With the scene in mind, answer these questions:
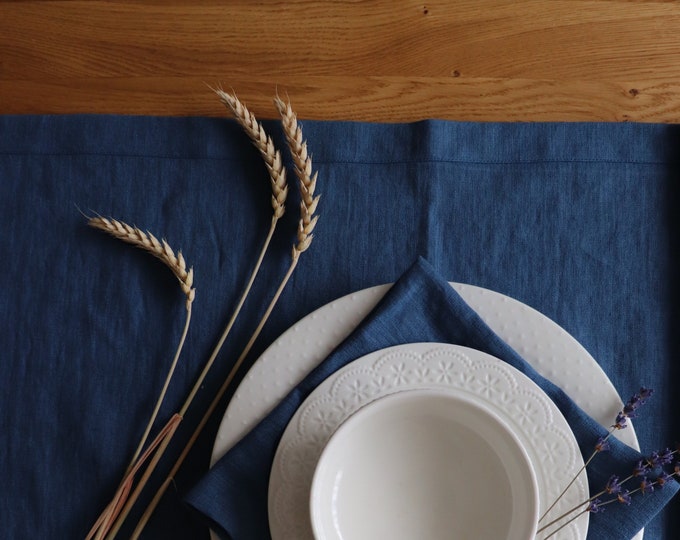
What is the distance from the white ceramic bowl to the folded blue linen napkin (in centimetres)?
7

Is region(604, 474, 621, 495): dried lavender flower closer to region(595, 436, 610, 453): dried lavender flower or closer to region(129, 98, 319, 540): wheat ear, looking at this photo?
region(595, 436, 610, 453): dried lavender flower

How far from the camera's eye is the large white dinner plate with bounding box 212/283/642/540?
2.55ft

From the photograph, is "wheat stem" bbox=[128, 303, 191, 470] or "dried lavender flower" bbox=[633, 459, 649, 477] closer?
"dried lavender flower" bbox=[633, 459, 649, 477]

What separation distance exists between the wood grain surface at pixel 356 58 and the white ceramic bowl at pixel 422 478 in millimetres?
384

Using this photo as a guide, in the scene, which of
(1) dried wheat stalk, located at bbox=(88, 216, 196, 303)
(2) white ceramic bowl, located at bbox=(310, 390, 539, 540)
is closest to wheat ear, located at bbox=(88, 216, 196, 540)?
(1) dried wheat stalk, located at bbox=(88, 216, 196, 303)

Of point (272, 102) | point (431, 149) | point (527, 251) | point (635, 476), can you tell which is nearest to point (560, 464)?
point (635, 476)

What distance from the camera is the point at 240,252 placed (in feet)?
2.93

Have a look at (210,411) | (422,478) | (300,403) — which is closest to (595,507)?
(422,478)

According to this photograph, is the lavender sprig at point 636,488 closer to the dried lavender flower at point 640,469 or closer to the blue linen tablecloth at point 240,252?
the dried lavender flower at point 640,469

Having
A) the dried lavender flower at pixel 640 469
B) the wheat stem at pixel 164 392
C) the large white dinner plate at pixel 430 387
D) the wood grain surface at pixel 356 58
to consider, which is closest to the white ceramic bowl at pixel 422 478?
the large white dinner plate at pixel 430 387

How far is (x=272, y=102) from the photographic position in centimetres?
93

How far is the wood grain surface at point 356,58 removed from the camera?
3.00 ft

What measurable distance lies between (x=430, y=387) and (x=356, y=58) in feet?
1.44

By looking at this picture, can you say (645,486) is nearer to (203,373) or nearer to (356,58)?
(203,373)
